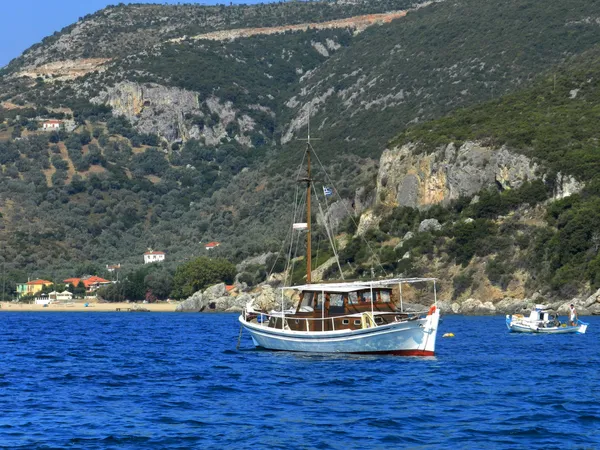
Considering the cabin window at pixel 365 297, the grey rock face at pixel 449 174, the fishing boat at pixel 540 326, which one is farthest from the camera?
Result: the grey rock face at pixel 449 174

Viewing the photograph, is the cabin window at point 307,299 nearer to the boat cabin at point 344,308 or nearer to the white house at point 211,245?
the boat cabin at point 344,308

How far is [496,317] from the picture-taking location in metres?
105

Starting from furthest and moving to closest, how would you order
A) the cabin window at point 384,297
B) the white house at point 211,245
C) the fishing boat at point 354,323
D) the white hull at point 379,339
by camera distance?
1. the white house at point 211,245
2. the cabin window at point 384,297
3. the fishing boat at point 354,323
4. the white hull at point 379,339

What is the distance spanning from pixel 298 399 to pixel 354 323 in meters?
14.8

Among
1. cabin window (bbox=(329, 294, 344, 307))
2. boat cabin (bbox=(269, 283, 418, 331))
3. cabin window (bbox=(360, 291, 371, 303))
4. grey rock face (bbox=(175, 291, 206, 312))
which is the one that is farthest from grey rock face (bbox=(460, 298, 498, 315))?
cabin window (bbox=(360, 291, 371, 303))

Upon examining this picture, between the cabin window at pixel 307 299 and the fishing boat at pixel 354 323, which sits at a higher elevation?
the cabin window at pixel 307 299

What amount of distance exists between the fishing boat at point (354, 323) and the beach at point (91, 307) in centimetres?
9907

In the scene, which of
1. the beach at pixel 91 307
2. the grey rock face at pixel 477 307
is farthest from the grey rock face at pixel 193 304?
the grey rock face at pixel 477 307

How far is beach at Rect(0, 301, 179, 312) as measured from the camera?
15638 centimetres

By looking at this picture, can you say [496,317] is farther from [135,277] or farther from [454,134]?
[135,277]

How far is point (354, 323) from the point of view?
52.1 m

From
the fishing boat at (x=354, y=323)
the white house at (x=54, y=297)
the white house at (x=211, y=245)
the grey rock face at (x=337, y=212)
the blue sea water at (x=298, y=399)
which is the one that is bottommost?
the blue sea water at (x=298, y=399)

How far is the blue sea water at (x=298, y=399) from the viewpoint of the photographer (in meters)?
30.1

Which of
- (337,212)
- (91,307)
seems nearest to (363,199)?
(337,212)
